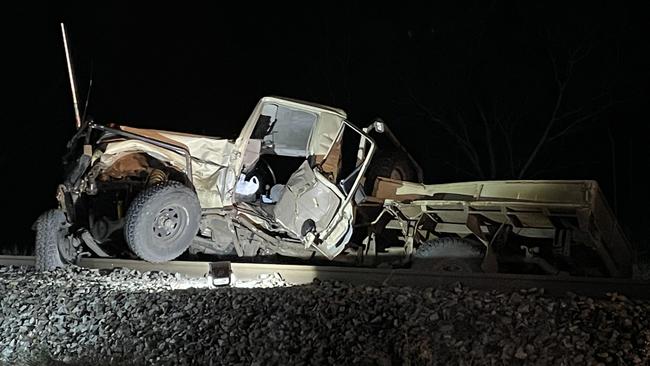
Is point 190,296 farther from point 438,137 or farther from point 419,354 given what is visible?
point 438,137

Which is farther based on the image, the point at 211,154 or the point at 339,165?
the point at 339,165

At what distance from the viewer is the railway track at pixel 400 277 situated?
254 inches

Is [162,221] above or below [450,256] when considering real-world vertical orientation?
above

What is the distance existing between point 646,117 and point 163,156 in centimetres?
2013

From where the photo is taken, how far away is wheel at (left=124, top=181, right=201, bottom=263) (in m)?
9.05

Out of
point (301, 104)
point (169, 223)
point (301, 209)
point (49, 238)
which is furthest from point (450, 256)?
point (49, 238)

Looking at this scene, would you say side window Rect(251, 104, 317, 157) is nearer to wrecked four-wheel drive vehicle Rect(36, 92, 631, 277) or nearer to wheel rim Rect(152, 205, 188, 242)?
wrecked four-wheel drive vehicle Rect(36, 92, 631, 277)

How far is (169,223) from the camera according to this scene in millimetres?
9398

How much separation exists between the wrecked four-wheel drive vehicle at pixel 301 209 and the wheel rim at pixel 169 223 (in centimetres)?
2

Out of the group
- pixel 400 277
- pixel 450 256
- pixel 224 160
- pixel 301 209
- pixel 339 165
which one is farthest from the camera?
pixel 339 165

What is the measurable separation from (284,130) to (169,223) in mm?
2194

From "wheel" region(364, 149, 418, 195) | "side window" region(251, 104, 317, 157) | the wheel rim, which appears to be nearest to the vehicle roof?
"side window" region(251, 104, 317, 157)

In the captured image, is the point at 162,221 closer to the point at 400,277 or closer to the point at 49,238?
the point at 49,238

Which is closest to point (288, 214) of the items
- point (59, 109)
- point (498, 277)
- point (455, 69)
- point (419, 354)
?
point (498, 277)
